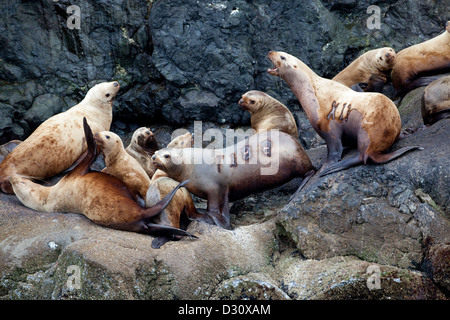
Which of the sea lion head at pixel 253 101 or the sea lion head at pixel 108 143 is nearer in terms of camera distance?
the sea lion head at pixel 108 143

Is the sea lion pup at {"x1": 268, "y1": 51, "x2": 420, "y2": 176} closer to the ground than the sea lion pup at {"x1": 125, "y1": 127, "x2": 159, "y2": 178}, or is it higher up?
higher up

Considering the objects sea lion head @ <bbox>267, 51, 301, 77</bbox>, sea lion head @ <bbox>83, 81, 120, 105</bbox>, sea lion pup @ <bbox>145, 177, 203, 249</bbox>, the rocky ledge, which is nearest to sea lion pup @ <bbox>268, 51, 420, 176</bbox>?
sea lion head @ <bbox>267, 51, 301, 77</bbox>

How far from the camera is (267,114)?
25.0ft

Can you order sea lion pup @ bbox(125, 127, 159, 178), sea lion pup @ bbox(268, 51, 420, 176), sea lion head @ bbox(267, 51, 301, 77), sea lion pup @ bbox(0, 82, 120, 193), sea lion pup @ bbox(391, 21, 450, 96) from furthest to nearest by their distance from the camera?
sea lion pup @ bbox(391, 21, 450, 96)
sea lion pup @ bbox(125, 127, 159, 178)
sea lion head @ bbox(267, 51, 301, 77)
sea lion pup @ bbox(0, 82, 120, 193)
sea lion pup @ bbox(268, 51, 420, 176)

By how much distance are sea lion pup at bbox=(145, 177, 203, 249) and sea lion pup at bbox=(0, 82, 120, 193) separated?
1263 mm

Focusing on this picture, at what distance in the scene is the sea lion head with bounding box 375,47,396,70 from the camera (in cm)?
816

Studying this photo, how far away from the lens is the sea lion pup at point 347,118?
570cm

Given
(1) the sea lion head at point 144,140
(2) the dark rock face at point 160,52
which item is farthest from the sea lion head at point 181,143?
(2) the dark rock face at point 160,52

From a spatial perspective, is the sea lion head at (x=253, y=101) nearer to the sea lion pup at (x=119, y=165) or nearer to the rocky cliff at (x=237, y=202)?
the rocky cliff at (x=237, y=202)

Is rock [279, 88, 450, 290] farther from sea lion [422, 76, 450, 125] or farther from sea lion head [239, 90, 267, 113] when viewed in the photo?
sea lion head [239, 90, 267, 113]

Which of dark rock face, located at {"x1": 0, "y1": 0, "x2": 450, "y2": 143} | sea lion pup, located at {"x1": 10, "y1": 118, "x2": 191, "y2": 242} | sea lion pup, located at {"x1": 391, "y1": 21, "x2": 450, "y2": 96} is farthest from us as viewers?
dark rock face, located at {"x1": 0, "y1": 0, "x2": 450, "y2": 143}

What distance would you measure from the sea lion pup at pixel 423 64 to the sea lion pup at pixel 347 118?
5.48ft

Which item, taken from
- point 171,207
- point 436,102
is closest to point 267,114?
point 436,102
